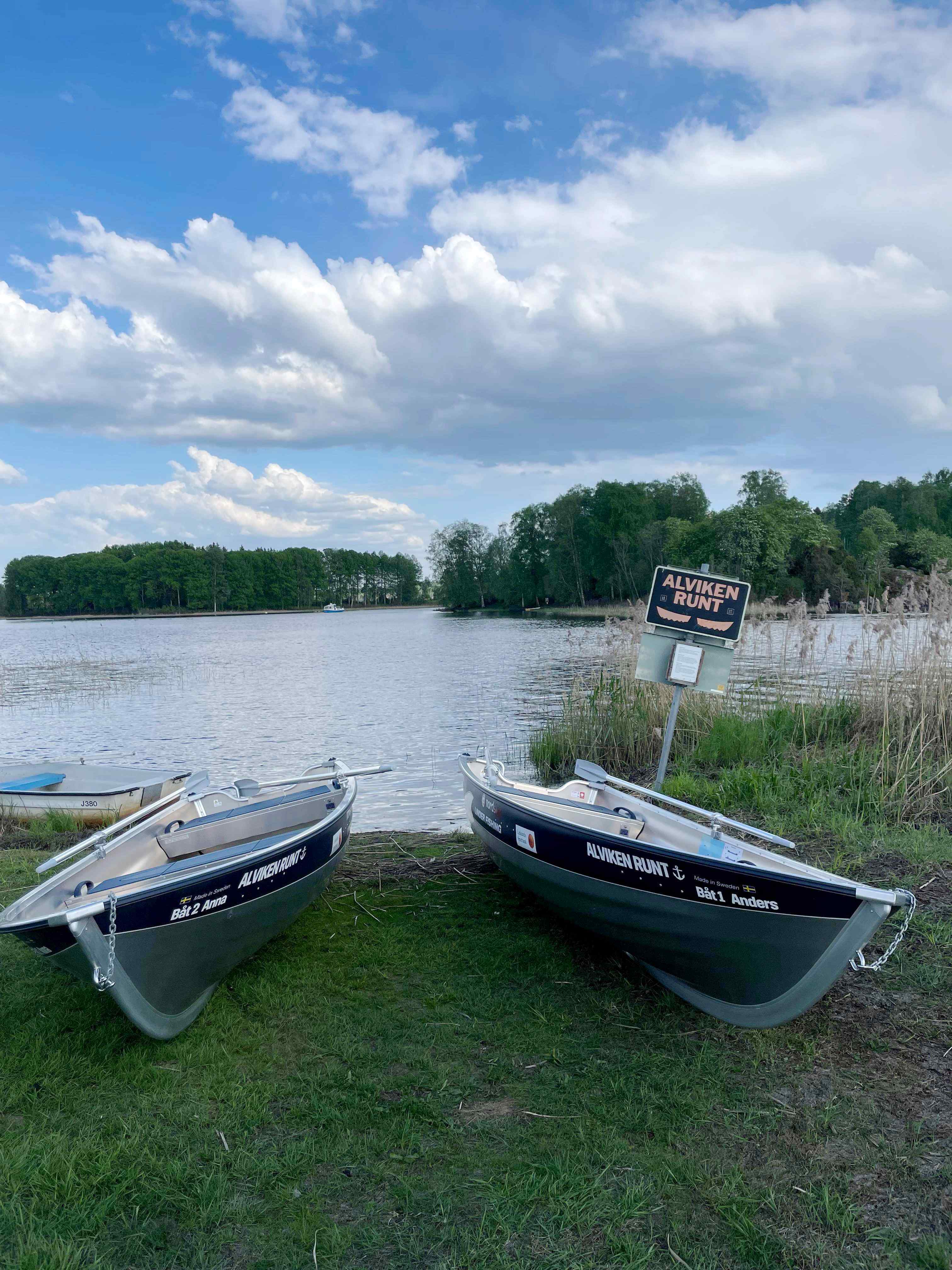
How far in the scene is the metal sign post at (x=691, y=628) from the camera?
6352mm

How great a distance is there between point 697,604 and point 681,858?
2990 mm

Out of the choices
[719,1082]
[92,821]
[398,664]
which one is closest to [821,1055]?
[719,1082]

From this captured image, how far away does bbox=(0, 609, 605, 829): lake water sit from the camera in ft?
41.5

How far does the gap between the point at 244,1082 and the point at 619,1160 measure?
5.40ft

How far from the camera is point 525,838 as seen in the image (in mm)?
5055

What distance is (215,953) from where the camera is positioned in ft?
13.2

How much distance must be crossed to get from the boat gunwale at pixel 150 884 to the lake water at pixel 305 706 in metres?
4.74

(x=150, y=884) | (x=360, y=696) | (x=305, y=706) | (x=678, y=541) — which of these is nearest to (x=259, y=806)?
(x=150, y=884)

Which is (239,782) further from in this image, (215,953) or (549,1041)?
(549,1041)

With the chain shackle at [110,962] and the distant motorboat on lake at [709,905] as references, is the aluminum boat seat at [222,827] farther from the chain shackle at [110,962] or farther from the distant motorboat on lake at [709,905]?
the chain shackle at [110,962]

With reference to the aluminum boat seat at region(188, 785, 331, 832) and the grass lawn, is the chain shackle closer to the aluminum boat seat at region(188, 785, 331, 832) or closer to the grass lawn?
the grass lawn

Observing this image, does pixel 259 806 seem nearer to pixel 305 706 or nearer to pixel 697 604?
pixel 697 604

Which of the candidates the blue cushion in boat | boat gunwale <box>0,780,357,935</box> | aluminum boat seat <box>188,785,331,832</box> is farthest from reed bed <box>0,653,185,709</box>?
boat gunwale <box>0,780,357,935</box>

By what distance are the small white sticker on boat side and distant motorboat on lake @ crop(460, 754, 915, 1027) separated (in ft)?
0.04
